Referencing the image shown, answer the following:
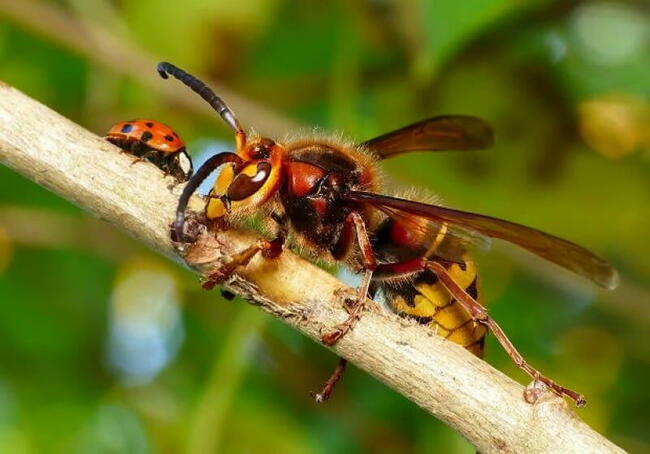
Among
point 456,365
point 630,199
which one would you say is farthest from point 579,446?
point 630,199

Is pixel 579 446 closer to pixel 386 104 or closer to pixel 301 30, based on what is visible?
pixel 386 104

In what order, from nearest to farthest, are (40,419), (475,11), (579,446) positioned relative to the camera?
(579,446)
(475,11)
(40,419)

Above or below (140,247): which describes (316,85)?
above

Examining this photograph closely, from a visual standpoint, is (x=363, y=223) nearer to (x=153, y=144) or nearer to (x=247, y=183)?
(x=247, y=183)

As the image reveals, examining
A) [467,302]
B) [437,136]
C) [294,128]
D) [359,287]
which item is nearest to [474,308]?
[467,302]

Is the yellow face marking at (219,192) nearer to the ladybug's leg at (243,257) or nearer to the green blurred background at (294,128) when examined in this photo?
the ladybug's leg at (243,257)

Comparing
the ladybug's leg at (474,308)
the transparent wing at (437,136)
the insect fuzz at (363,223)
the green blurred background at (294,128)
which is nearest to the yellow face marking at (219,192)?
the insect fuzz at (363,223)
